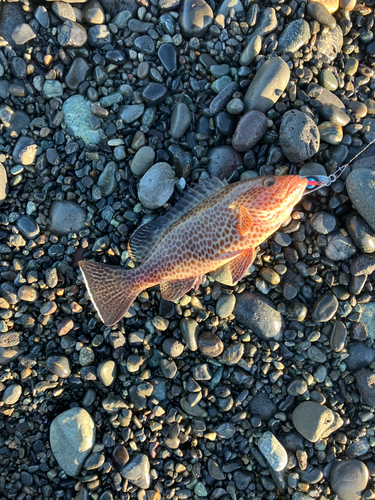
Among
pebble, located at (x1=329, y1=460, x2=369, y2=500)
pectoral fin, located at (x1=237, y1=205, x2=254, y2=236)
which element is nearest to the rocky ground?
pebble, located at (x1=329, y1=460, x2=369, y2=500)

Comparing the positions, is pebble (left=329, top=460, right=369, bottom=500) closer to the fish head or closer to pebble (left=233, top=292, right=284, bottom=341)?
pebble (left=233, top=292, right=284, bottom=341)

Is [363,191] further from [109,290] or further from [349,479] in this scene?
[349,479]

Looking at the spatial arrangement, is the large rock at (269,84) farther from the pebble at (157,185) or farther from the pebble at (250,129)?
the pebble at (157,185)

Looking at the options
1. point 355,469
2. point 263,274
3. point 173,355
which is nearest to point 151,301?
point 173,355

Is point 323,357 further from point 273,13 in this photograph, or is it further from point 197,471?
point 273,13

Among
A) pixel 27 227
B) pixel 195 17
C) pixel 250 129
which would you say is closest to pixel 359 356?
pixel 250 129
